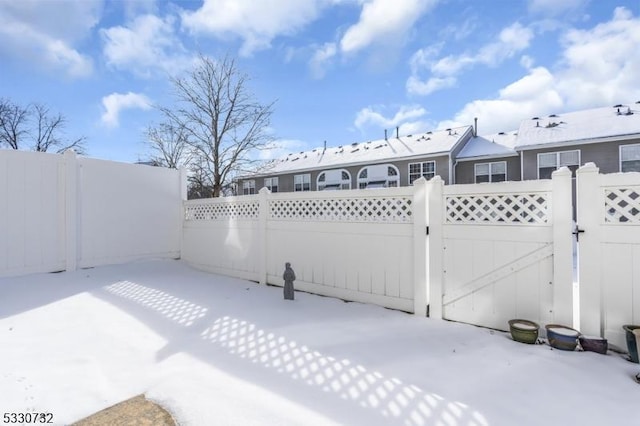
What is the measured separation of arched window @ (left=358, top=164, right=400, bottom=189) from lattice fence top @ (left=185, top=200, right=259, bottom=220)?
36.4ft

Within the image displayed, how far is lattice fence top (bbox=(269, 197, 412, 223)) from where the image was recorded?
384cm

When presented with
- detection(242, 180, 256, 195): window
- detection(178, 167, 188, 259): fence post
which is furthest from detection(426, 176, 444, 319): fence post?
detection(242, 180, 256, 195): window

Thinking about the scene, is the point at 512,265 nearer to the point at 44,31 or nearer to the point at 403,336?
the point at 403,336

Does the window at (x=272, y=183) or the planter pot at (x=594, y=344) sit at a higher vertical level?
the window at (x=272, y=183)

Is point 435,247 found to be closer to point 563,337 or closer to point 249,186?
point 563,337

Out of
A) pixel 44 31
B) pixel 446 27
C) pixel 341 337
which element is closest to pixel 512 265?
pixel 341 337

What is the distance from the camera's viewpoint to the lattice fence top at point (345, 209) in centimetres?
384

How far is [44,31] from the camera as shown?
6.17 metres

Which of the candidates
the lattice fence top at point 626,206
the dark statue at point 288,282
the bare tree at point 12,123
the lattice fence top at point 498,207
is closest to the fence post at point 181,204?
the dark statue at point 288,282

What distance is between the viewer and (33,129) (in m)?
19.1

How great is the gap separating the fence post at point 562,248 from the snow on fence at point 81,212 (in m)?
6.89

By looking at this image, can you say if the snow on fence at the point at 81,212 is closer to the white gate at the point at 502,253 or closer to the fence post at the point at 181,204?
the fence post at the point at 181,204

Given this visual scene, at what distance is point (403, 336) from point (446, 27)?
23.7 feet

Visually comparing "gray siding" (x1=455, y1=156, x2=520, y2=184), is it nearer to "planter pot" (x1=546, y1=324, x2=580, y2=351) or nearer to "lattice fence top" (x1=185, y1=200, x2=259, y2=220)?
"lattice fence top" (x1=185, y1=200, x2=259, y2=220)
